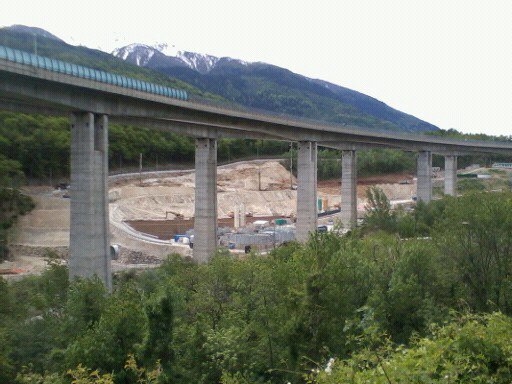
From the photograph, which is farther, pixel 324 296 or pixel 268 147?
pixel 268 147

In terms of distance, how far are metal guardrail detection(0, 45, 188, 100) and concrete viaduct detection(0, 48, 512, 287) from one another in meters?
0.22

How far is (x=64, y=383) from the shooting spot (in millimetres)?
13867

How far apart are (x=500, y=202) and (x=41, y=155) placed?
223ft

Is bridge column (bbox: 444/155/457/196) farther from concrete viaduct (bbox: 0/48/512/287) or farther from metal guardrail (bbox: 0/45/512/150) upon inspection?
concrete viaduct (bbox: 0/48/512/287)

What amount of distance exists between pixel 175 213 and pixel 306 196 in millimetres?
29221

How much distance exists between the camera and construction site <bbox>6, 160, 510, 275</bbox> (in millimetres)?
55844

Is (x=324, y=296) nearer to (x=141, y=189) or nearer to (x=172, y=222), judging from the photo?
(x=172, y=222)

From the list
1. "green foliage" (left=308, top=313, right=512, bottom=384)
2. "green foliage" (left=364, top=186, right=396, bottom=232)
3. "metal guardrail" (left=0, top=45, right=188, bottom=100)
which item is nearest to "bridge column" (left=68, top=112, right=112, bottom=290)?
"metal guardrail" (left=0, top=45, right=188, bottom=100)

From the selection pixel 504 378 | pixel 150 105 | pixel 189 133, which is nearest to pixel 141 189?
pixel 189 133

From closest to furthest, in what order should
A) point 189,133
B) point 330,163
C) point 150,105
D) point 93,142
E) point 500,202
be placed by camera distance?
point 500,202
point 93,142
point 150,105
point 189,133
point 330,163

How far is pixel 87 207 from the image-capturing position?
2986 centimetres

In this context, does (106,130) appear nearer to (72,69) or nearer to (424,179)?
(72,69)

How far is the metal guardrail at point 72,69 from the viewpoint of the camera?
2550cm

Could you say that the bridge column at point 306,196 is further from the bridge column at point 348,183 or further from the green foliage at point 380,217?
the bridge column at point 348,183
